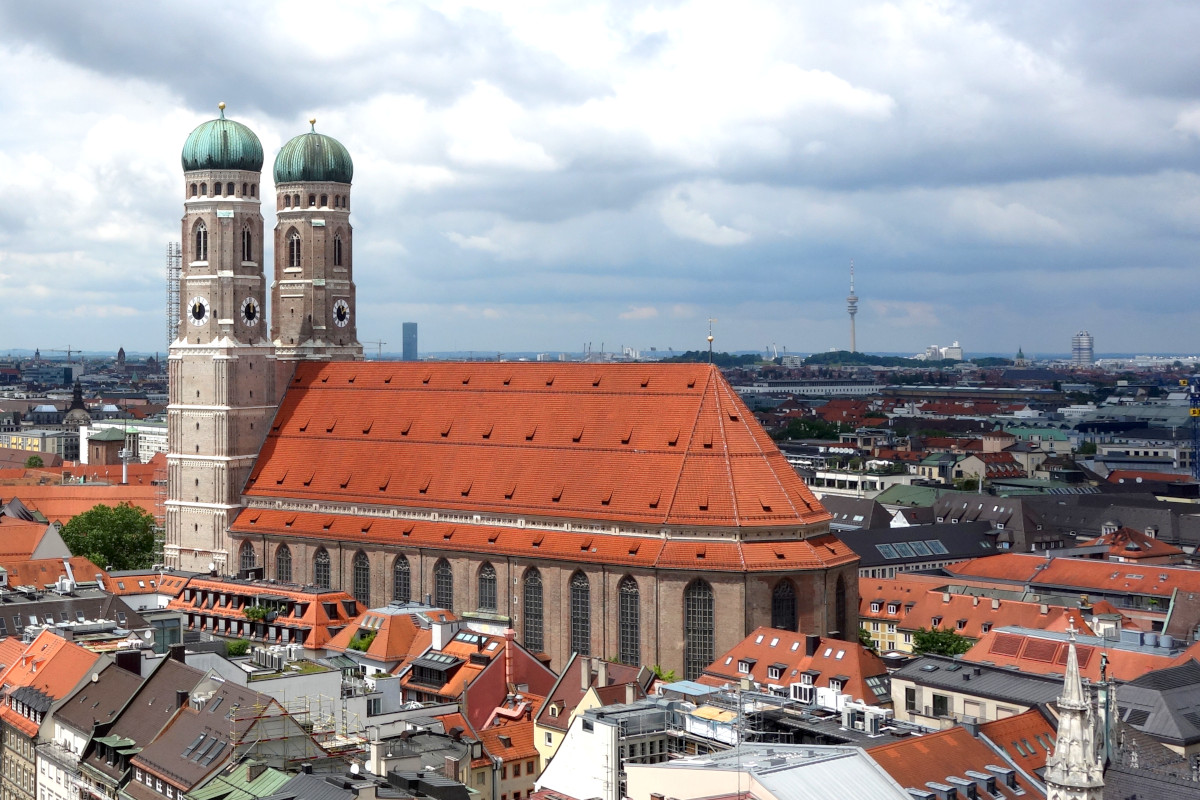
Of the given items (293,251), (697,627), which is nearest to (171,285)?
(293,251)

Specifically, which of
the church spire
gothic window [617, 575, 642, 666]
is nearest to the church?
gothic window [617, 575, 642, 666]

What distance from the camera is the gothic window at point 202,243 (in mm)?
120000

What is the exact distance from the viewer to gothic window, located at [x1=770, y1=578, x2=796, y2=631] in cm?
9519

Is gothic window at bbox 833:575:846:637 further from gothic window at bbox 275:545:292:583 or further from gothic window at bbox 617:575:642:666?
gothic window at bbox 275:545:292:583

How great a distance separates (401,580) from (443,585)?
11.9 feet

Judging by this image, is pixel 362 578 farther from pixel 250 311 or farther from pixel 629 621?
pixel 250 311

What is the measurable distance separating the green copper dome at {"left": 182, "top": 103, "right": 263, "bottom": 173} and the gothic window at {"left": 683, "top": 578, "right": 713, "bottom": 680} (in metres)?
49.9

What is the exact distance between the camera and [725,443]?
99.4 metres

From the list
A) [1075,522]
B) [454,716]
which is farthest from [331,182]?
[1075,522]

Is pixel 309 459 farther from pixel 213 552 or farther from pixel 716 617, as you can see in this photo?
pixel 716 617

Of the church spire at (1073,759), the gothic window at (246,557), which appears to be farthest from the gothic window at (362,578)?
the church spire at (1073,759)

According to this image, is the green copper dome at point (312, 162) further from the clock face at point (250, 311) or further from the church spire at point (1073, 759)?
the church spire at point (1073, 759)

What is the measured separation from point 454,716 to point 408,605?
26.5m

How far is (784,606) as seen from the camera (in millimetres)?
95688
